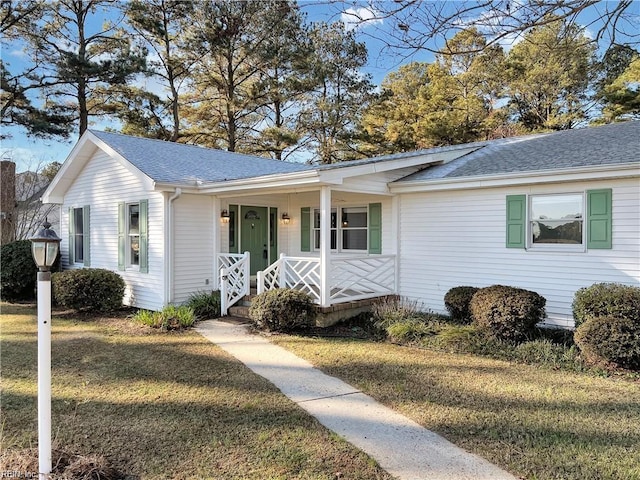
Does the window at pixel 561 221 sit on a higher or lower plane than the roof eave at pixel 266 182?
lower

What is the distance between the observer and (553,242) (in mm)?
7922

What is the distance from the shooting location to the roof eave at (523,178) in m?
6.92

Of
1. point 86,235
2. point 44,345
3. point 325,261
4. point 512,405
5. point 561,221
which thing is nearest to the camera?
point 44,345

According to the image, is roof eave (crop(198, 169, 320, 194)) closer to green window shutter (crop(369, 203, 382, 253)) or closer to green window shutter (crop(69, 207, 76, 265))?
green window shutter (crop(369, 203, 382, 253))

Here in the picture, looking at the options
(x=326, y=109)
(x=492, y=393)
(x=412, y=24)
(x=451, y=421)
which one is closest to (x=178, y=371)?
(x=451, y=421)

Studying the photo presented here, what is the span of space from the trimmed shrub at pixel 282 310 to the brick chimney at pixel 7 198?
11.3 m

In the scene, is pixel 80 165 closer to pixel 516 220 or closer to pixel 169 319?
pixel 169 319

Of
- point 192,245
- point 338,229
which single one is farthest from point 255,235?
point 338,229

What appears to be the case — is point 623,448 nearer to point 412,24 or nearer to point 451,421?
point 451,421

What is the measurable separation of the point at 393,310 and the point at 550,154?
430 centimetres

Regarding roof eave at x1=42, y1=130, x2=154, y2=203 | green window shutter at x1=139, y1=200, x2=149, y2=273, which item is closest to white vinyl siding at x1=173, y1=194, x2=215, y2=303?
green window shutter at x1=139, y1=200, x2=149, y2=273

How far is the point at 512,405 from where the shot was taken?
15.5 feet

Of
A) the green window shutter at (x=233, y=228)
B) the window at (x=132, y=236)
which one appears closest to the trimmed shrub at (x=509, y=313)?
the green window shutter at (x=233, y=228)

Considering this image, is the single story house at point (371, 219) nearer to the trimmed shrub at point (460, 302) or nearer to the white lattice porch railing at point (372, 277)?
the white lattice porch railing at point (372, 277)
